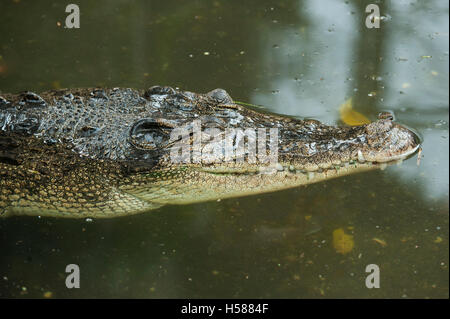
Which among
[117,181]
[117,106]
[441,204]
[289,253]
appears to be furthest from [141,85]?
[441,204]

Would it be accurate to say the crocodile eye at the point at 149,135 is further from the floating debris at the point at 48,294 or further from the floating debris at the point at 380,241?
the floating debris at the point at 380,241

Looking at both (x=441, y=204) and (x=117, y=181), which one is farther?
(x=441, y=204)

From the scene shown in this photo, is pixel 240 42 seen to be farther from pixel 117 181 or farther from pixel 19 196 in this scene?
pixel 19 196

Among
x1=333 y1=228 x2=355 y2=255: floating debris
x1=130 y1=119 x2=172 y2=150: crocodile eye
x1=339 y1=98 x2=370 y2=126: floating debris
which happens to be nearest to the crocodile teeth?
x1=333 y1=228 x2=355 y2=255: floating debris

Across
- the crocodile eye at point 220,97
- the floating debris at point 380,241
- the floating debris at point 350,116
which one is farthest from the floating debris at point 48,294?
the floating debris at point 350,116

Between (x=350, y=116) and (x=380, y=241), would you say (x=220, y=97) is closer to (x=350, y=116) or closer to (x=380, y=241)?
(x=350, y=116)

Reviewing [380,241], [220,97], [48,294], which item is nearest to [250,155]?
[220,97]

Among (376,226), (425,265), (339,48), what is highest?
(339,48)
